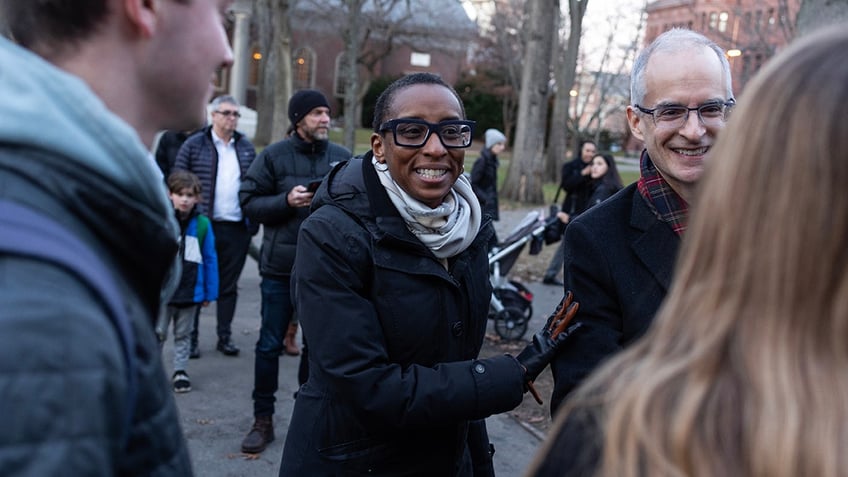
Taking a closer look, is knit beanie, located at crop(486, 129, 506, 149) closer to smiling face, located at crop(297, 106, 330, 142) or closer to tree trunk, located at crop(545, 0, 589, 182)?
smiling face, located at crop(297, 106, 330, 142)

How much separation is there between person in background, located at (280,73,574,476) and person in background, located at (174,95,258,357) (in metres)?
4.51

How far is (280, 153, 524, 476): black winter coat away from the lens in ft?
8.96

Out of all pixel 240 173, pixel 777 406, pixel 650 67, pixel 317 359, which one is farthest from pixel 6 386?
pixel 240 173

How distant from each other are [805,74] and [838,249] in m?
0.25

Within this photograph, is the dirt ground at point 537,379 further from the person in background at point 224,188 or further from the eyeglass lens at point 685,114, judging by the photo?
the person in background at point 224,188

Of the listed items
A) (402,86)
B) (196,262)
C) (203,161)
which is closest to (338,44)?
(203,161)

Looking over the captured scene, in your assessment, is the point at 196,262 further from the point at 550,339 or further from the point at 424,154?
the point at 550,339

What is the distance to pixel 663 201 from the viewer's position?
9.14ft

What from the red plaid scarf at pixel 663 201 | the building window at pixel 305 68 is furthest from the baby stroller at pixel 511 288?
the building window at pixel 305 68

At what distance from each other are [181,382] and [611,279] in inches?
193

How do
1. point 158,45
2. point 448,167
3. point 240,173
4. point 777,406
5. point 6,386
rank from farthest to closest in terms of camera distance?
point 240,173, point 448,167, point 158,45, point 777,406, point 6,386

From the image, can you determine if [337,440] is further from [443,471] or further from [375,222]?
[375,222]

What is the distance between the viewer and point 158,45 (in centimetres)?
141

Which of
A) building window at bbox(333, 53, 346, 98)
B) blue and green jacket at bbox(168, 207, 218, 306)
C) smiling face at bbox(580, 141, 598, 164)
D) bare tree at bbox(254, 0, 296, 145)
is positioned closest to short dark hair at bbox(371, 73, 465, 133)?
blue and green jacket at bbox(168, 207, 218, 306)
